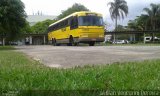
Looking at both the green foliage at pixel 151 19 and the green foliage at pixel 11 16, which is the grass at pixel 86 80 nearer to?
the green foliage at pixel 11 16

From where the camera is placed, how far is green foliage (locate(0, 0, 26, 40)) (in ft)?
104

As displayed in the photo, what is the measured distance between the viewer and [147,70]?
6.93 metres

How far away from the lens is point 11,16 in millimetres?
32125

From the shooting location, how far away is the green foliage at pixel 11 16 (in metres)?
31.7

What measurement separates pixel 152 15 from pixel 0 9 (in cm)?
6428

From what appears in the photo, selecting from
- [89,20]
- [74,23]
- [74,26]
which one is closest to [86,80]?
[89,20]

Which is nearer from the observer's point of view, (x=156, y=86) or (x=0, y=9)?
(x=156, y=86)

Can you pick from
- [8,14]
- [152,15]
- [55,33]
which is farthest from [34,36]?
[8,14]

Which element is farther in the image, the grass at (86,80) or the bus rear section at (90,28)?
the bus rear section at (90,28)

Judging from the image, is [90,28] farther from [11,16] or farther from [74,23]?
[11,16]

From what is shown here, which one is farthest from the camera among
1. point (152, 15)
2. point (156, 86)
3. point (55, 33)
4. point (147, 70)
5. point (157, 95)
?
point (152, 15)

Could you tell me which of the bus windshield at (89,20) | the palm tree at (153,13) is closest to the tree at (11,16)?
the bus windshield at (89,20)

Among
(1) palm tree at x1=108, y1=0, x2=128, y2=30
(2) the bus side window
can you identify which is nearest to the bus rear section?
(2) the bus side window

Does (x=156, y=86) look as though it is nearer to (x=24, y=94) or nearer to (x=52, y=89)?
(x=52, y=89)
